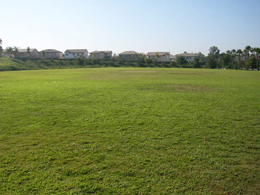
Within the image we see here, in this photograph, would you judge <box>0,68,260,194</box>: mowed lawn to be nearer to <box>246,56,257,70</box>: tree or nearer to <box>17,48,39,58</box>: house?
<box>246,56,257,70</box>: tree

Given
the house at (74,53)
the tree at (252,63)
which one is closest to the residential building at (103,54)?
the house at (74,53)

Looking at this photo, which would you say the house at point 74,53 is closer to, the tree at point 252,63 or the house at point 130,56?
the house at point 130,56

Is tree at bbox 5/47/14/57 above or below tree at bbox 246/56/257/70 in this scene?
above

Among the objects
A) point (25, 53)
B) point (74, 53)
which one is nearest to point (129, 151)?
point (74, 53)

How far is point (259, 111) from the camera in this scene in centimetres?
987

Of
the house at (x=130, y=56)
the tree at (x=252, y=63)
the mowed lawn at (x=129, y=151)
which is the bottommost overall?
the mowed lawn at (x=129, y=151)

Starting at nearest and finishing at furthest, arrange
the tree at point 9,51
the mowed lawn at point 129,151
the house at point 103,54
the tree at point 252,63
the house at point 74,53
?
the mowed lawn at point 129,151 < the tree at point 252,63 < the tree at point 9,51 < the house at point 74,53 < the house at point 103,54

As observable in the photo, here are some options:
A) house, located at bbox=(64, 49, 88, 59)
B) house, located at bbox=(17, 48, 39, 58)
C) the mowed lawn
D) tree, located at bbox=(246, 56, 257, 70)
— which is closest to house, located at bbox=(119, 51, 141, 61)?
house, located at bbox=(64, 49, 88, 59)

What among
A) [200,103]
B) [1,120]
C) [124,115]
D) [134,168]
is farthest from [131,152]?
[200,103]

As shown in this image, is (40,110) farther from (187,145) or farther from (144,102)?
(187,145)

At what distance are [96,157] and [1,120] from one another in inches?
211

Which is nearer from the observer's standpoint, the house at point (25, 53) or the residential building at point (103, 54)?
the house at point (25, 53)

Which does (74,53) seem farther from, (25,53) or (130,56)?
(130,56)

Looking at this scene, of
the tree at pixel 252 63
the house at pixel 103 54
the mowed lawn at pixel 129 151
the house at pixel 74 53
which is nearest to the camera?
the mowed lawn at pixel 129 151
